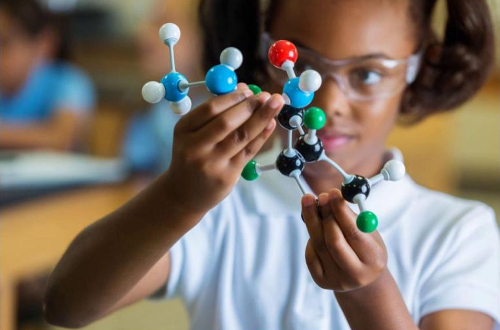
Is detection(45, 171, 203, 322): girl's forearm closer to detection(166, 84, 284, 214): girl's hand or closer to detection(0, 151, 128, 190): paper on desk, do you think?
detection(166, 84, 284, 214): girl's hand

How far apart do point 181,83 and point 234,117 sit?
4 cm

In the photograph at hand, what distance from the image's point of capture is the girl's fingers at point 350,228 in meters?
0.45

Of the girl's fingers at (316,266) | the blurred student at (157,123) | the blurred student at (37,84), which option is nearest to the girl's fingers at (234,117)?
the girl's fingers at (316,266)

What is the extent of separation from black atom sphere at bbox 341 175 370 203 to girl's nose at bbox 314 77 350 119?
0.19m

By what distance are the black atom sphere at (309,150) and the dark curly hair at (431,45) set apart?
278 millimetres

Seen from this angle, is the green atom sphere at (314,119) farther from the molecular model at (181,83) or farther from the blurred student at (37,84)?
the blurred student at (37,84)

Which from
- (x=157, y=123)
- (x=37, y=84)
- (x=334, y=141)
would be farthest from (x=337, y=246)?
(x=37, y=84)

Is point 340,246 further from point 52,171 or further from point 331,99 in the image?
point 52,171

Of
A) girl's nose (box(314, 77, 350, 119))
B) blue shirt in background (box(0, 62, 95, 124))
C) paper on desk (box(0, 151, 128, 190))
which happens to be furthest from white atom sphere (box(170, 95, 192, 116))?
blue shirt in background (box(0, 62, 95, 124))

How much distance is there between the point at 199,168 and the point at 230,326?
29 centimetres

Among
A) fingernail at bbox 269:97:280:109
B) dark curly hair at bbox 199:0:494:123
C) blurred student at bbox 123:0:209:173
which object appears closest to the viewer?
fingernail at bbox 269:97:280:109

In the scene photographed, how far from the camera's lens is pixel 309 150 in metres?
0.44

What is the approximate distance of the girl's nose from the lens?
0.62 metres

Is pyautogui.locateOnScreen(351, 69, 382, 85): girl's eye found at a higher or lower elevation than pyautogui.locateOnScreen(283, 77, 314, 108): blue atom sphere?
lower
